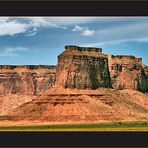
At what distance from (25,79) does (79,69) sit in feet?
157

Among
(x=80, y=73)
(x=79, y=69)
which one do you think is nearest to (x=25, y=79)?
(x=79, y=69)

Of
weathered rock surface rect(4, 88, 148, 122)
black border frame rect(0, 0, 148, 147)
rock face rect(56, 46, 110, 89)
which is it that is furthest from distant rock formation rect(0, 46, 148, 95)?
black border frame rect(0, 0, 148, 147)

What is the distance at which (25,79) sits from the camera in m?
135

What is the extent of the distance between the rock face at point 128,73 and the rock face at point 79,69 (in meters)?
20.6

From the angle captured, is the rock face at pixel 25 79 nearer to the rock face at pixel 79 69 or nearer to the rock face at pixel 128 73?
the rock face at pixel 128 73

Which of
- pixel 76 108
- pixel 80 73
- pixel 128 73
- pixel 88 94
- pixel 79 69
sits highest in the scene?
pixel 128 73

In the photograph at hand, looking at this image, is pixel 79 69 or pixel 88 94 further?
pixel 79 69

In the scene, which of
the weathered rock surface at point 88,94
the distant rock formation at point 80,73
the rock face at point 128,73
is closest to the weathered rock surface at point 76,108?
the weathered rock surface at point 88,94

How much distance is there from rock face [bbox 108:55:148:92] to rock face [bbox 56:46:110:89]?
2062 centimetres

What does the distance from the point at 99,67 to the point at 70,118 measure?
53.4 feet

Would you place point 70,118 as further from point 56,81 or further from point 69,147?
point 69,147

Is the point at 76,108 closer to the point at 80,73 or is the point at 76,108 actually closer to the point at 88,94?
the point at 88,94
